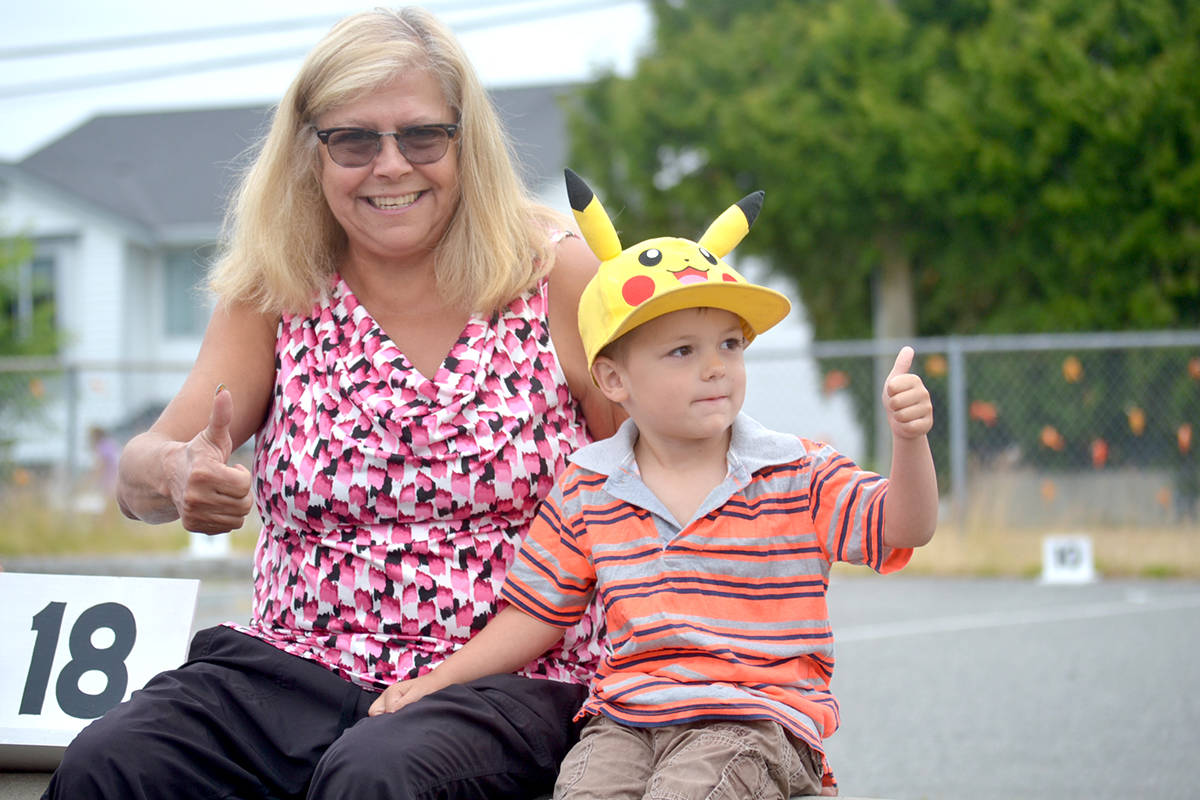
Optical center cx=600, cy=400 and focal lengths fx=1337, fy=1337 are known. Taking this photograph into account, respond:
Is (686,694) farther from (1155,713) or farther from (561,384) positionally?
(1155,713)

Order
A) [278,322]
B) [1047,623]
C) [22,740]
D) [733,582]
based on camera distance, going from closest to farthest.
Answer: [733,582], [22,740], [278,322], [1047,623]

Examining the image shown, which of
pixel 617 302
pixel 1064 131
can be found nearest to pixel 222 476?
pixel 617 302

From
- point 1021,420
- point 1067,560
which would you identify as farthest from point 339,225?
point 1021,420

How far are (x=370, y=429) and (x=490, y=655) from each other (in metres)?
0.47

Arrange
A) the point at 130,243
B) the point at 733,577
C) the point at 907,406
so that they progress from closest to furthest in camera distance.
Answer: the point at 907,406 < the point at 733,577 < the point at 130,243

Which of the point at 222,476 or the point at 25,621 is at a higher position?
the point at 222,476

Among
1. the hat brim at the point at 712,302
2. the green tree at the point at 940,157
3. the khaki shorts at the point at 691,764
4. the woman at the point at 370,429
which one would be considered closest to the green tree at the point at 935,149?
the green tree at the point at 940,157

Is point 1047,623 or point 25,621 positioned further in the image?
point 1047,623

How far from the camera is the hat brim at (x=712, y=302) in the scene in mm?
2174

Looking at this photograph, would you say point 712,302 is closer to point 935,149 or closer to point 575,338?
point 575,338

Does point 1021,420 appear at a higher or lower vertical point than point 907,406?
lower

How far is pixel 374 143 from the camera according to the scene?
2.53 metres

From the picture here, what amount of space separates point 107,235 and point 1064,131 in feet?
54.1

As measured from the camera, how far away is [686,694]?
210 cm
